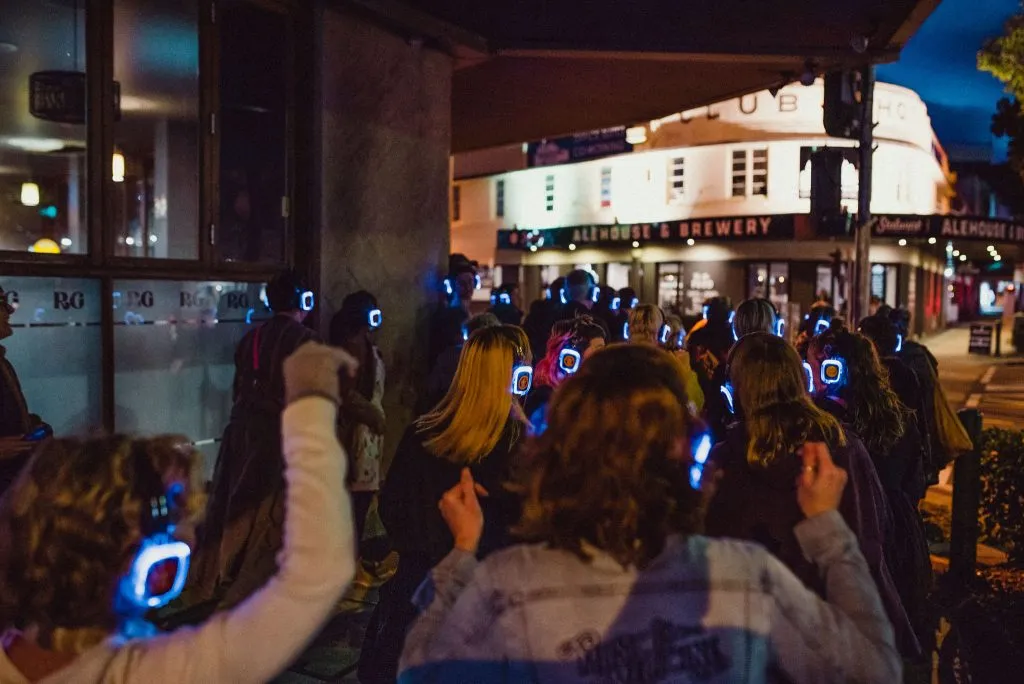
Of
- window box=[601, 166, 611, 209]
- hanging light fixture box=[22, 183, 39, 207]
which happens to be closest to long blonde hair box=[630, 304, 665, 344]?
hanging light fixture box=[22, 183, 39, 207]

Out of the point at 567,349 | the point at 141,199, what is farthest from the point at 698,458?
the point at 141,199

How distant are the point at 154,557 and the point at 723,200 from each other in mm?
34268

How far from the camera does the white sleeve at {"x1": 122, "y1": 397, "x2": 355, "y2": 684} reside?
162 cm

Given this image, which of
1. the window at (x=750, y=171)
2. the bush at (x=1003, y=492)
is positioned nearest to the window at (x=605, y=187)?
the window at (x=750, y=171)

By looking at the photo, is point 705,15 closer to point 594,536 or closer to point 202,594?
point 202,594

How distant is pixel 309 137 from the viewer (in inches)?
292

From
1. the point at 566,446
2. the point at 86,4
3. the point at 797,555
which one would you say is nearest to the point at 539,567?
the point at 566,446

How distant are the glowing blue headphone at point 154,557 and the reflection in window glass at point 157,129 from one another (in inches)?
202

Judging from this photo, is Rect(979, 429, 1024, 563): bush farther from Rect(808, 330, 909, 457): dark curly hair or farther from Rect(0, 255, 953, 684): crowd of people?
Rect(0, 255, 953, 684): crowd of people

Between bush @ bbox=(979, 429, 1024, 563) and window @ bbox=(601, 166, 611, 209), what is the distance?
30.8m

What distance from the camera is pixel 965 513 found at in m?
6.45

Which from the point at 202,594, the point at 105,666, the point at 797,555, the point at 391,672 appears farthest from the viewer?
the point at 202,594

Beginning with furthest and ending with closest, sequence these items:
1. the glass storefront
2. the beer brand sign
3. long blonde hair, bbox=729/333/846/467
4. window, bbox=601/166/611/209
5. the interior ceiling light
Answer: window, bbox=601/166/611/209, the beer brand sign, the interior ceiling light, the glass storefront, long blonde hair, bbox=729/333/846/467

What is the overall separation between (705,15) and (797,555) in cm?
697
